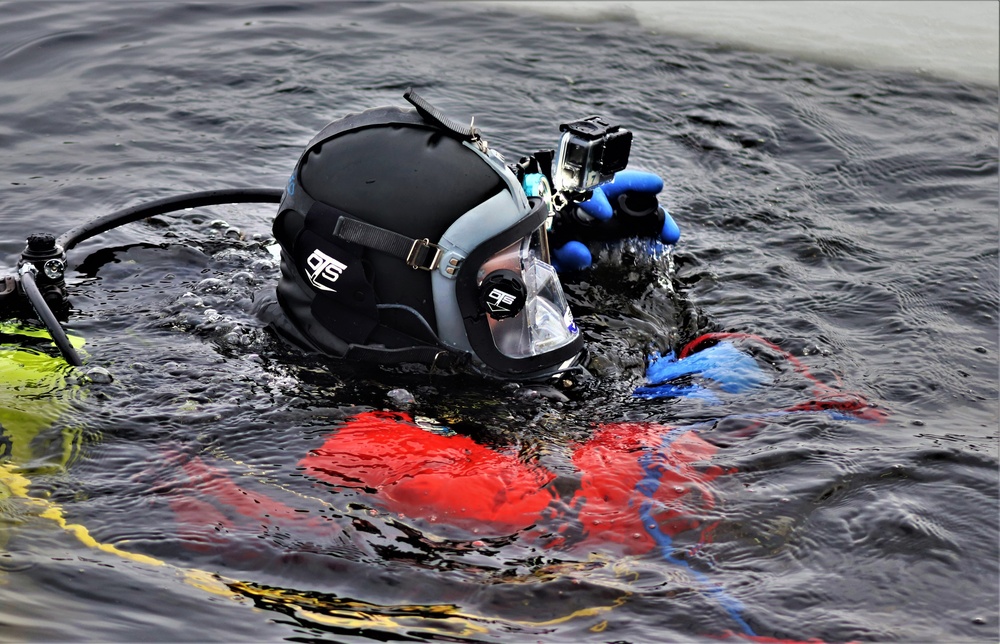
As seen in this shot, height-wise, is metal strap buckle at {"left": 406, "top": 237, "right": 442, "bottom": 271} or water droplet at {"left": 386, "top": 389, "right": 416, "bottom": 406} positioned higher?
metal strap buckle at {"left": 406, "top": 237, "right": 442, "bottom": 271}

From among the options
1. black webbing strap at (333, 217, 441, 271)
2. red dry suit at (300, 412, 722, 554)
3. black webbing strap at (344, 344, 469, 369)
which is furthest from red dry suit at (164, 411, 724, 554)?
black webbing strap at (333, 217, 441, 271)

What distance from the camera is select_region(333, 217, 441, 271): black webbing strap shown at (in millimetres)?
3260

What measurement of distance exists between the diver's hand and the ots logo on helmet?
910 mm

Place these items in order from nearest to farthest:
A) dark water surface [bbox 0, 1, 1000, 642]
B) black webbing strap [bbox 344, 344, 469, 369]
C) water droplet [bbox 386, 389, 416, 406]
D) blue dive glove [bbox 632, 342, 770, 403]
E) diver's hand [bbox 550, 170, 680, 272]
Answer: dark water surface [bbox 0, 1, 1000, 642] < black webbing strap [bbox 344, 344, 469, 369] < water droplet [bbox 386, 389, 416, 406] < blue dive glove [bbox 632, 342, 770, 403] < diver's hand [bbox 550, 170, 680, 272]

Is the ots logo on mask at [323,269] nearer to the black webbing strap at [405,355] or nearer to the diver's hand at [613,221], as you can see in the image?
the black webbing strap at [405,355]

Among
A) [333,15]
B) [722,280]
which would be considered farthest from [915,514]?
[333,15]

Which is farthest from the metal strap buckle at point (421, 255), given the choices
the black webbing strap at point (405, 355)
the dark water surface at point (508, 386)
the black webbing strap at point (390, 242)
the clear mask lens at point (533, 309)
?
the dark water surface at point (508, 386)

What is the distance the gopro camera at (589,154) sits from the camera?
3885mm

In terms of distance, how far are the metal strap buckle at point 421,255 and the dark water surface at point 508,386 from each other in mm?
499

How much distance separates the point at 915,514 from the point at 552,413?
1.26m

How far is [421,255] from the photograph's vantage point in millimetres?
3271

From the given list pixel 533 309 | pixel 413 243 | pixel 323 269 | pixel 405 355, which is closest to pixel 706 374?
pixel 533 309

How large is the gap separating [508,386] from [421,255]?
0.63m

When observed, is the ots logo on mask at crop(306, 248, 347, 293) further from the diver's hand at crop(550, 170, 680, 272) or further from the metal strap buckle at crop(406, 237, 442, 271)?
the diver's hand at crop(550, 170, 680, 272)
